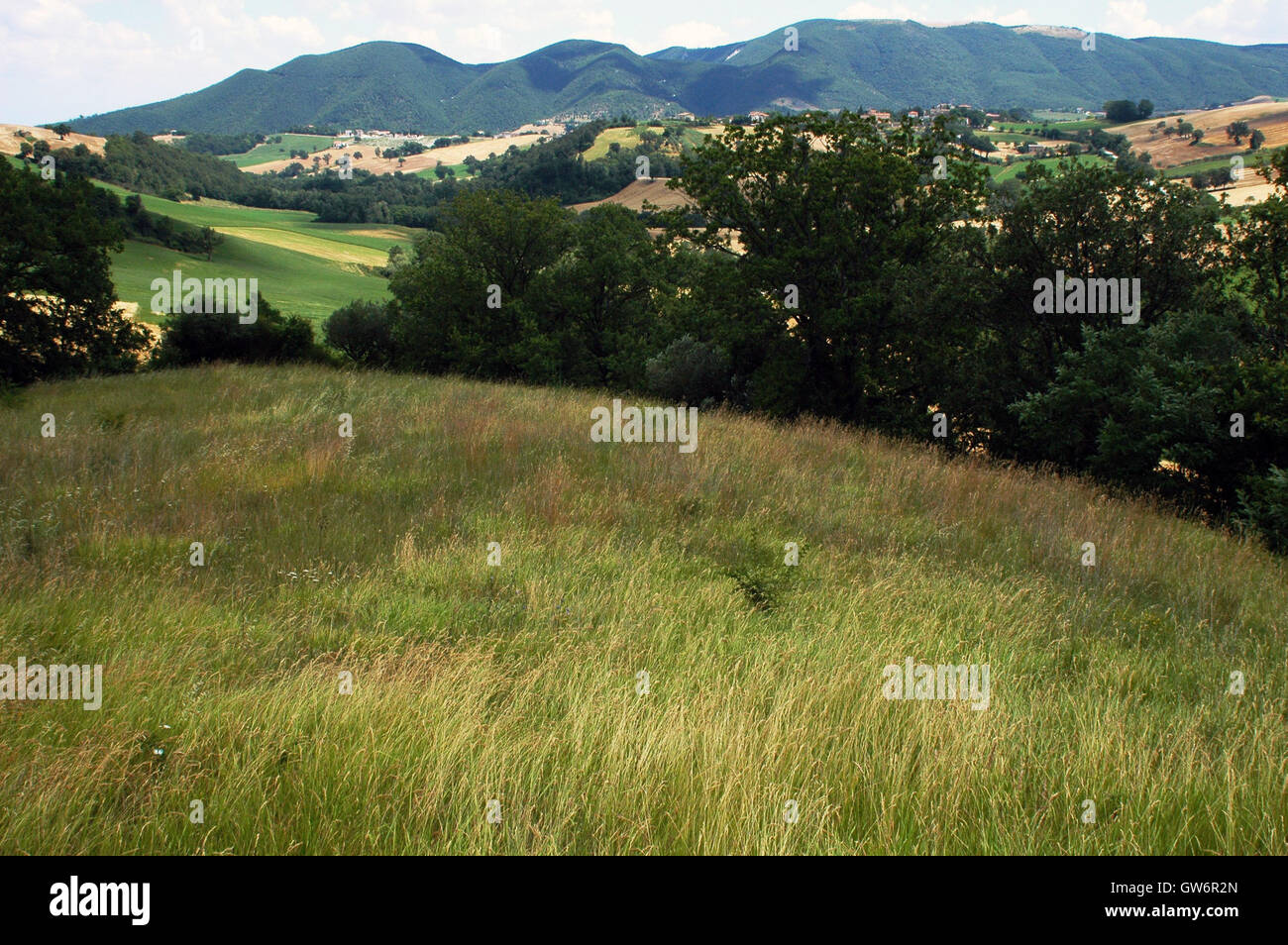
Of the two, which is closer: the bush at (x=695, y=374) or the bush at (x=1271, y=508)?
the bush at (x=1271, y=508)

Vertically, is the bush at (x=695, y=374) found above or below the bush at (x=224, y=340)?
below

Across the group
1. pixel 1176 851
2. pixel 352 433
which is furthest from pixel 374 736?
pixel 352 433

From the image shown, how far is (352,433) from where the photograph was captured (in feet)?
34.4

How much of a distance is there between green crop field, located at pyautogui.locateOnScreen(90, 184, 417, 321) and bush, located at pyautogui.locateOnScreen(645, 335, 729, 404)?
38.4 metres

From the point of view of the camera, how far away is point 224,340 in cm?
2764

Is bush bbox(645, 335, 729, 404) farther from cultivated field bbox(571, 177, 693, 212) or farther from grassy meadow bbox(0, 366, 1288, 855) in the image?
cultivated field bbox(571, 177, 693, 212)

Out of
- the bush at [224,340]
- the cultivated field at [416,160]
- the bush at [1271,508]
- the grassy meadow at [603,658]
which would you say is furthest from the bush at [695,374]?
the cultivated field at [416,160]

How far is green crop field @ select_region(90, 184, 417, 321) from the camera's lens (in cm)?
6669

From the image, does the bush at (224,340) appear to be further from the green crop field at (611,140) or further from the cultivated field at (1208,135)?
the cultivated field at (1208,135)

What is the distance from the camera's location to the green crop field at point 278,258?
66.7 m

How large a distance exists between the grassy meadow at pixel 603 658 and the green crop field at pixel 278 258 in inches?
1885

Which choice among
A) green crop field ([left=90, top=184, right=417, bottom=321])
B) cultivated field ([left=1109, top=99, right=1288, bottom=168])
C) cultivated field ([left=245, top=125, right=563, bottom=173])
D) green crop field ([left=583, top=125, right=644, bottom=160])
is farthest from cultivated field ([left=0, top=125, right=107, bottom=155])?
cultivated field ([left=1109, top=99, right=1288, bottom=168])

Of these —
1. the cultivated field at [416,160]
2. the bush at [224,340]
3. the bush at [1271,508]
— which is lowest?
the bush at [1271,508]

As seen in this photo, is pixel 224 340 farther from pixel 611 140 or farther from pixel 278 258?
pixel 611 140
